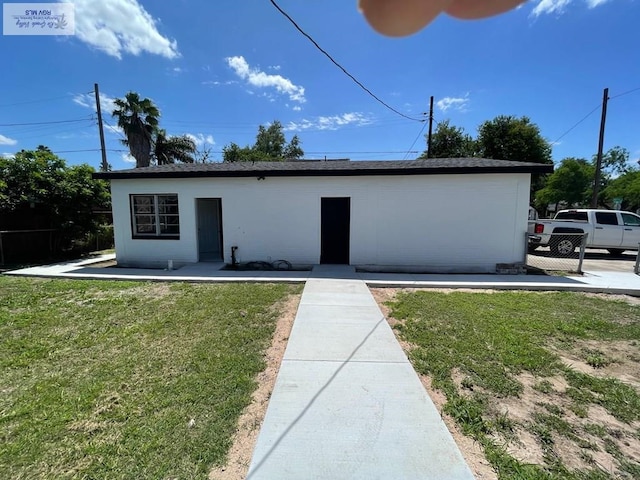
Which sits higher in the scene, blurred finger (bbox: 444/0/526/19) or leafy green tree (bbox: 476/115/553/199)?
leafy green tree (bbox: 476/115/553/199)

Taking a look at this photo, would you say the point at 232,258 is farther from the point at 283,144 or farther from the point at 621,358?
the point at 283,144

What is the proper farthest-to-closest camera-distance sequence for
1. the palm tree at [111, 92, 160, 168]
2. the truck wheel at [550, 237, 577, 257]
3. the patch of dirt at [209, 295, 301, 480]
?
1. the palm tree at [111, 92, 160, 168]
2. the truck wheel at [550, 237, 577, 257]
3. the patch of dirt at [209, 295, 301, 480]

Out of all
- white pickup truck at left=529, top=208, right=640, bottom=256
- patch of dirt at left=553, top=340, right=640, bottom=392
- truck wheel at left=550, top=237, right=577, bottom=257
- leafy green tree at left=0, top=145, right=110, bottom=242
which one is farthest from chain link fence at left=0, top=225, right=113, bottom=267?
truck wheel at left=550, top=237, right=577, bottom=257

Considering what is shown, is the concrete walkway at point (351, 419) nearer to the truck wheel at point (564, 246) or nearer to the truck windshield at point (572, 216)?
the truck wheel at point (564, 246)

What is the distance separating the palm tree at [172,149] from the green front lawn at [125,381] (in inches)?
785

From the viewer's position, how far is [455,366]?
9.93 feet

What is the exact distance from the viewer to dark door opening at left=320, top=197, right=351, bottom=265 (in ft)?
27.0

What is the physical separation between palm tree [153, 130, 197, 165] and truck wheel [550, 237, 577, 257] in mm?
24420

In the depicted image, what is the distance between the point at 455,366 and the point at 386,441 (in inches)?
56.6

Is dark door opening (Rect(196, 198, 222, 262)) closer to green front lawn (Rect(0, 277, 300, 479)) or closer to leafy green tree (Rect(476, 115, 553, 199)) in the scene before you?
green front lawn (Rect(0, 277, 300, 479))

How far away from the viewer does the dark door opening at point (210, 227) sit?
10.1 metres

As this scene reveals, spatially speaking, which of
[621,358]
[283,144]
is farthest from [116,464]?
[283,144]

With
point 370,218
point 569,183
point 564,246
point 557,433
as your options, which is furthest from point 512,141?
point 557,433

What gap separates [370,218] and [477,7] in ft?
23.2
